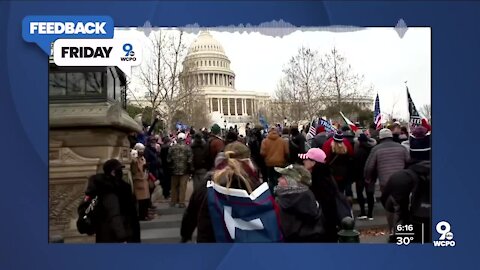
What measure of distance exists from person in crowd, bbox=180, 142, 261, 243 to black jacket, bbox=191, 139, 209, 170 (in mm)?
71

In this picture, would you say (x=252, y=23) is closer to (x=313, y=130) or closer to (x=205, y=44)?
(x=205, y=44)

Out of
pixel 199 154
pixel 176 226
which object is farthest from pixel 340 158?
pixel 176 226

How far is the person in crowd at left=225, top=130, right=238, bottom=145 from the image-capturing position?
9.32 feet

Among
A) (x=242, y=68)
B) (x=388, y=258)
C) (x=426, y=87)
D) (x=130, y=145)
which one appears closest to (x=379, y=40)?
(x=426, y=87)

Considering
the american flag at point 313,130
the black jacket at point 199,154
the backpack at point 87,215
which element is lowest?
the backpack at point 87,215

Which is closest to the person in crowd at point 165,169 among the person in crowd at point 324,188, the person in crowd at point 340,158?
the person in crowd at point 324,188

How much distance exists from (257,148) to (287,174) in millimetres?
236

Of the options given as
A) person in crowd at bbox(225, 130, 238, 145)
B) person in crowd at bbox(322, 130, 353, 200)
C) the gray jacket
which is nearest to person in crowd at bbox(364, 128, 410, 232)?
the gray jacket

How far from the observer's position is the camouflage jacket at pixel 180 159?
2.78 metres

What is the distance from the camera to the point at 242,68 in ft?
9.18

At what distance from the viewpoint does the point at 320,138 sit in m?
2.84

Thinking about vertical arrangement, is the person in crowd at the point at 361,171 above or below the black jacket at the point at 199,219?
above

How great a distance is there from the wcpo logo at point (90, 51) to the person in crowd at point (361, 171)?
1.42 metres

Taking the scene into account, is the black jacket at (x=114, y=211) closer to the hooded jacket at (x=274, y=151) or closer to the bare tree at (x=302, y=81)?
the hooded jacket at (x=274, y=151)
